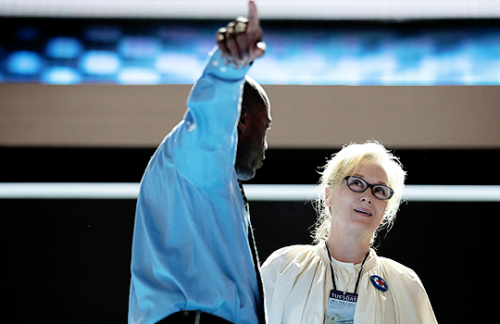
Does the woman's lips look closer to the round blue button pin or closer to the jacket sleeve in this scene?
the round blue button pin

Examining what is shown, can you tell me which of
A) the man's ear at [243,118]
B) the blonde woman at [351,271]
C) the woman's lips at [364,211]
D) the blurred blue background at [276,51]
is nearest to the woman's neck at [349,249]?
the blonde woman at [351,271]

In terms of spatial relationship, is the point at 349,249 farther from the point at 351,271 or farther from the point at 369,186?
the point at 369,186

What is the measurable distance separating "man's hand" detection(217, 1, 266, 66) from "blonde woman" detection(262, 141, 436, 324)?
154 cm

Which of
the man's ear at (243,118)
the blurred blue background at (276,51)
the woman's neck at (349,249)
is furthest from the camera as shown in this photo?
the blurred blue background at (276,51)

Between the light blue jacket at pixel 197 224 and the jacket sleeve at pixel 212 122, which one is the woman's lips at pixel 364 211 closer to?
the light blue jacket at pixel 197 224

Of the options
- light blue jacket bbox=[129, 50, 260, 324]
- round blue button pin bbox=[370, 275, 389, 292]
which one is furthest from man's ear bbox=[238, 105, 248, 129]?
round blue button pin bbox=[370, 275, 389, 292]

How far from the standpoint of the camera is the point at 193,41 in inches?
138

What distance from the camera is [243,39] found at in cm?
98

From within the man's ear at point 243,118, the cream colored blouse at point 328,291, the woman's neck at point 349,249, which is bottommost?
the cream colored blouse at point 328,291

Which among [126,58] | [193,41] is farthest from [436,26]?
[126,58]

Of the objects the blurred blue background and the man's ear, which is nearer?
the man's ear

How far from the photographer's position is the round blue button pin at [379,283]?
2.38 metres

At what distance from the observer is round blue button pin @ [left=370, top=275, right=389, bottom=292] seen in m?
2.38

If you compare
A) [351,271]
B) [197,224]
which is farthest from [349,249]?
[197,224]
